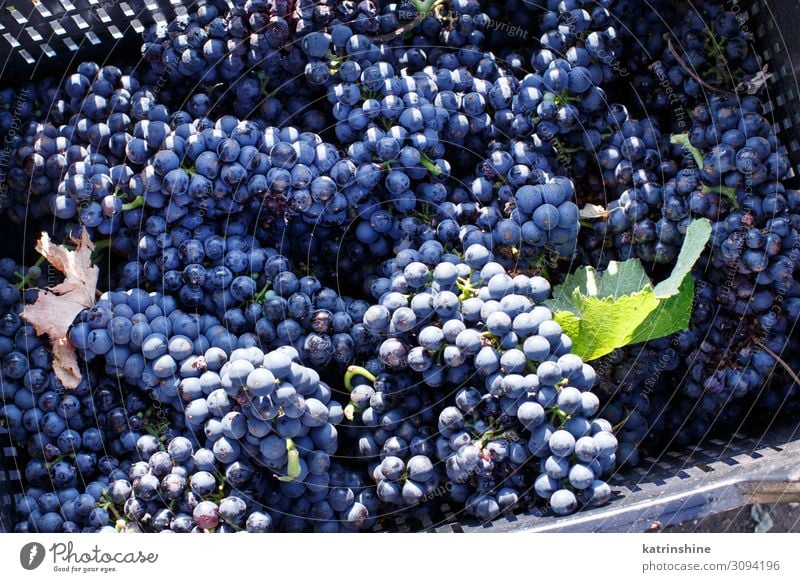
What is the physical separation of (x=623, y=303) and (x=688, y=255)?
7.3 inches

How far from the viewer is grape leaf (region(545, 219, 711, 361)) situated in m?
1.77

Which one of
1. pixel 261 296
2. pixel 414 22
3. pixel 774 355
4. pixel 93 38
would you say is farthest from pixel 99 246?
pixel 774 355

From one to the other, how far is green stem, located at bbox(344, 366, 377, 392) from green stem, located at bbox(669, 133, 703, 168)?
81 centimetres

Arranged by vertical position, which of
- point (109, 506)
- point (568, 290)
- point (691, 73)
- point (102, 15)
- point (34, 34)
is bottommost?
point (109, 506)

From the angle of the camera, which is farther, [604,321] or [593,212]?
[593,212]

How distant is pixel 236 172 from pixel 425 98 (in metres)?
0.42

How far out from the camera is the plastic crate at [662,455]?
5.21ft

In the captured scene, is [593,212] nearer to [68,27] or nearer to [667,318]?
[667,318]

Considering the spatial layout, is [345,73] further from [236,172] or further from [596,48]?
[596,48]

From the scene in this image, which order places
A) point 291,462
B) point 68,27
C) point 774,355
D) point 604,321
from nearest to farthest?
point 291,462, point 604,321, point 774,355, point 68,27

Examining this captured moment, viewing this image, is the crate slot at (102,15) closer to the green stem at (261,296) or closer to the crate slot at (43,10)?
the crate slot at (43,10)

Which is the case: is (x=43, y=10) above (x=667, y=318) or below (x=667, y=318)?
below

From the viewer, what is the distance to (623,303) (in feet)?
5.73

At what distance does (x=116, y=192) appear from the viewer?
1.87 meters
